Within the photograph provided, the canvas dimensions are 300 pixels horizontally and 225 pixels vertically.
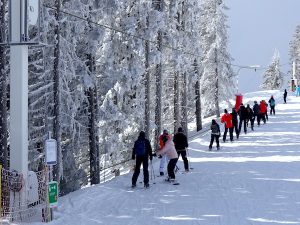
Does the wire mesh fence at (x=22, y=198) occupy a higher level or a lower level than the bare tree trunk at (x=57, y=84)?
lower

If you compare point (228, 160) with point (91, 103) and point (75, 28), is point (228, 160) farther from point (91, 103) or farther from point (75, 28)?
point (75, 28)

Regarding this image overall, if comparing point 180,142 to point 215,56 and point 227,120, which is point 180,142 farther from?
point 215,56

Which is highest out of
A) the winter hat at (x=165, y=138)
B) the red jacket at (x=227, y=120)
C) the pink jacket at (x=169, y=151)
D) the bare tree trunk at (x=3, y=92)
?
the bare tree trunk at (x=3, y=92)

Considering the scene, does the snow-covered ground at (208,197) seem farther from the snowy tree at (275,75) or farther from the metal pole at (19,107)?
the snowy tree at (275,75)

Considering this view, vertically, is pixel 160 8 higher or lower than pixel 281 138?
higher

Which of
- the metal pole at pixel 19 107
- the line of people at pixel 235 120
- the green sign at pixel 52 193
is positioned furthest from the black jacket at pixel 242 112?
the green sign at pixel 52 193

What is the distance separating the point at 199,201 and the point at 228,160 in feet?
27.3

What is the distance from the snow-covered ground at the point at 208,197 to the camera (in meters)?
11.8

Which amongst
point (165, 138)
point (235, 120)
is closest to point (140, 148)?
point (165, 138)

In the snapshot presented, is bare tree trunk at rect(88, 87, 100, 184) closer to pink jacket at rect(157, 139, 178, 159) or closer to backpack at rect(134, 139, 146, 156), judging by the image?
pink jacket at rect(157, 139, 178, 159)

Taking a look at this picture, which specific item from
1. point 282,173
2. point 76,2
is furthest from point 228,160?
point 76,2

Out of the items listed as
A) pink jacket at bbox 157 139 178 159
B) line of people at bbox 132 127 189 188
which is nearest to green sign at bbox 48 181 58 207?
line of people at bbox 132 127 189 188

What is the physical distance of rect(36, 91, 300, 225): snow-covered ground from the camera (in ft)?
38.5

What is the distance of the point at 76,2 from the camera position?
1916cm
